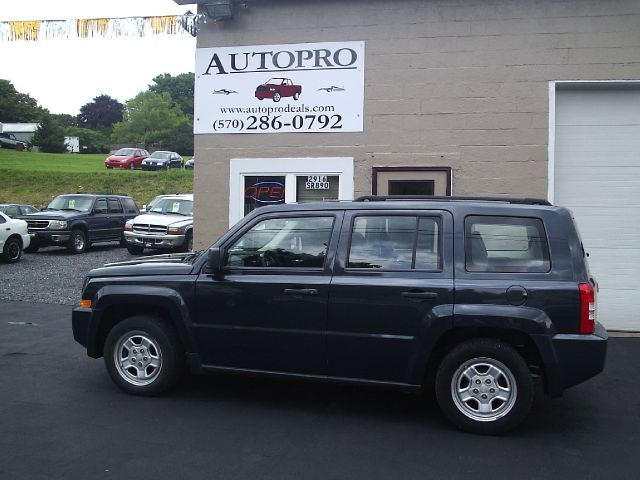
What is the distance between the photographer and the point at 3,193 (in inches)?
1467

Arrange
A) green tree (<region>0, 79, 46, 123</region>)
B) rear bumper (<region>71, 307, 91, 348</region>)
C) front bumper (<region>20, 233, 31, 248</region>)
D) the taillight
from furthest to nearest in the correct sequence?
green tree (<region>0, 79, 46, 123</region>) → front bumper (<region>20, 233, 31, 248</region>) → rear bumper (<region>71, 307, 91, 348</region>) → the taillight

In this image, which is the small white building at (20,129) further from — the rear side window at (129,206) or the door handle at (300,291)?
the door handle at (300,291)

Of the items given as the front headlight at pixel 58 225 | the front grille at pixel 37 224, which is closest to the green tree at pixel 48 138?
the front grille at pixel 37 224

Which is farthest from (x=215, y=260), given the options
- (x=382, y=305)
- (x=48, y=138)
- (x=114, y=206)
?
(x=48, y=138)

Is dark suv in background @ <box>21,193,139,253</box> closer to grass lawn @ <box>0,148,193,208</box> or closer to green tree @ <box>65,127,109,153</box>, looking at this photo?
grass lawn @ <box>0,148,193,208</box>

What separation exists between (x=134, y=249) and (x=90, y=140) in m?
77.0

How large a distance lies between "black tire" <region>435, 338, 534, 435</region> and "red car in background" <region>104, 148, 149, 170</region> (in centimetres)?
4244

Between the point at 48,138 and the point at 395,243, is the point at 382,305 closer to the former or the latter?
the point at 395,243

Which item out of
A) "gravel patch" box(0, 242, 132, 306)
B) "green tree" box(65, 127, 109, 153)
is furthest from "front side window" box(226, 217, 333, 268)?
"green tree" box(65, 127, 109, 153)

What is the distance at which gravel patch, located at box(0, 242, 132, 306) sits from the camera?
37.8 ft

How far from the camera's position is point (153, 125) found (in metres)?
83.2

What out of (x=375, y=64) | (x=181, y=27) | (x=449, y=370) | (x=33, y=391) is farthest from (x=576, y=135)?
(x=33, y=391)

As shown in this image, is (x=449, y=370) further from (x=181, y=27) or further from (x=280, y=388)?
(x=181, y=27)

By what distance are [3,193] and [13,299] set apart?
29.3 meters
